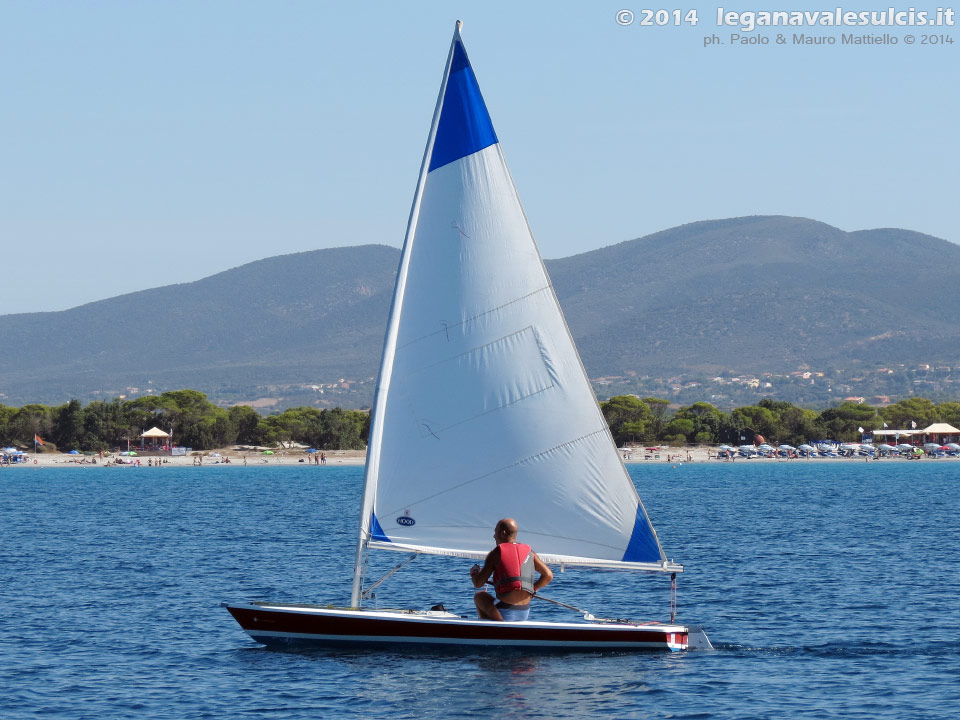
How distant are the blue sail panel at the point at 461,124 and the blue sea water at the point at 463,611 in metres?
9.89

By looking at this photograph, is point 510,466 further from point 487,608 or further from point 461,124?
point 461,124

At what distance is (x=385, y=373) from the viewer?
2731cm

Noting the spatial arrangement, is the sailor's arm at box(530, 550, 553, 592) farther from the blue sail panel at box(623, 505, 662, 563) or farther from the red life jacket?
the blue sail panel at box(623, 505, 662, 563)

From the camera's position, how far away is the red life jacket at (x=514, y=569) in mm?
26062

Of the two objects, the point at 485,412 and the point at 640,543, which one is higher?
the point at 485,412

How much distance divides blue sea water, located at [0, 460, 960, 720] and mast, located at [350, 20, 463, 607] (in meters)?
2.66

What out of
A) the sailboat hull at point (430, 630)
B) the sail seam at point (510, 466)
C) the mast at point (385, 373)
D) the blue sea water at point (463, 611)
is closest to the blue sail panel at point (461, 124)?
the mast at point (385, 373)

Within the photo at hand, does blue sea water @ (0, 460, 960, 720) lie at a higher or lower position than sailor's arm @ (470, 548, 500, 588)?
lower

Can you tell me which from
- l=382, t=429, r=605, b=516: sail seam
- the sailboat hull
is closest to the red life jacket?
the sailboat hull

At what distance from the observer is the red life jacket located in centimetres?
2606

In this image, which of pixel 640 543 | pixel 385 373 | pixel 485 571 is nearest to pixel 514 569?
pixel 485 571

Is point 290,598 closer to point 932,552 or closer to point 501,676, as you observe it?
point 501,676

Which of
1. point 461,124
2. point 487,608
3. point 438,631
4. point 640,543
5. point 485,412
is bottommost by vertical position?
point 438,631

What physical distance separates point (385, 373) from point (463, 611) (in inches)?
458
